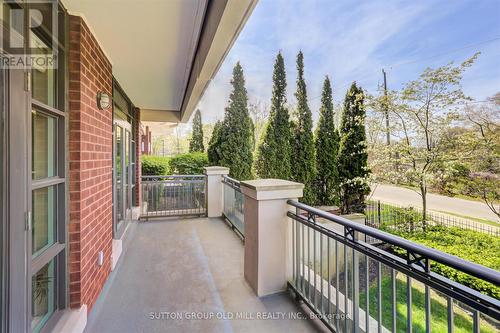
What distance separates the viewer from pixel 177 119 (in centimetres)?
707

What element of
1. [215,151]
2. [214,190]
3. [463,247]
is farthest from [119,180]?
[463,247]

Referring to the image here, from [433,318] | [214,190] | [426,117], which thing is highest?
[426,117]

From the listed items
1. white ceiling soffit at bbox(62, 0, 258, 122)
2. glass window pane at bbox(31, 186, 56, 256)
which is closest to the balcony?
glass window pane at bbox(31, 186, 56, 256)

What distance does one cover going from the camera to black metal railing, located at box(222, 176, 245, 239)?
4.21 meters

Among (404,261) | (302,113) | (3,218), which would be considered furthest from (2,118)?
(302,113)

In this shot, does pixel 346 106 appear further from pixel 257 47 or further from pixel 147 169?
pixel 257 47

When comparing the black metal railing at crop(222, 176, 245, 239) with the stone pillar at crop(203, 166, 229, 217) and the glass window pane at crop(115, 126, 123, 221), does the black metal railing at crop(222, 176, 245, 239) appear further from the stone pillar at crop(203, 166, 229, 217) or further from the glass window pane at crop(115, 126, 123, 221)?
the glass window pane at crop(115, 126, 123, 221)

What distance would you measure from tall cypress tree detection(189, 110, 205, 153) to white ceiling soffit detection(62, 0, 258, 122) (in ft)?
45.3

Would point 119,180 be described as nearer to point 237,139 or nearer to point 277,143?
point 237,139

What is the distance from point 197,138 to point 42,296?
16.4 m

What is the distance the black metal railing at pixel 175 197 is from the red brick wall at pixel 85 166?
2983mm

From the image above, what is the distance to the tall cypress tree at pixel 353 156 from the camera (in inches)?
344

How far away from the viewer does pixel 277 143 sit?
30.8 ft

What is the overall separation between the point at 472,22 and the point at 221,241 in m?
13.7
